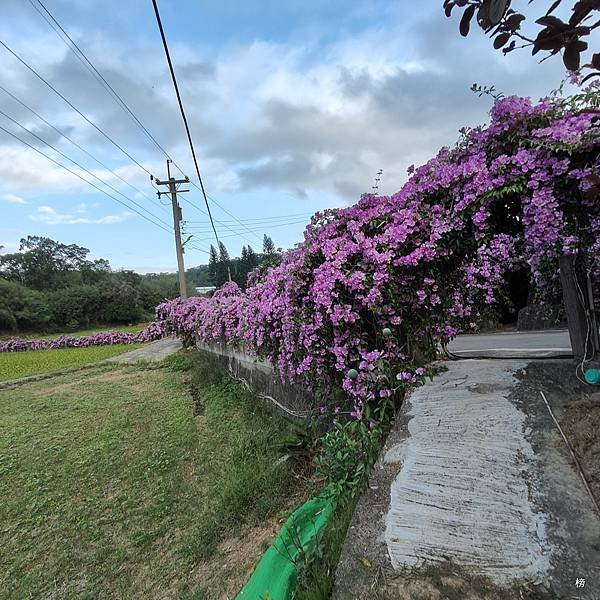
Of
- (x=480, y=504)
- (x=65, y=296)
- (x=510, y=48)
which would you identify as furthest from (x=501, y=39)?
(x=65, y=296)

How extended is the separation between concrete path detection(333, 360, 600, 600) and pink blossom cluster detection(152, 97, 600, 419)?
1.65 feet

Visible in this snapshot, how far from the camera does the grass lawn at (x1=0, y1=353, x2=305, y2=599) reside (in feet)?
6.62

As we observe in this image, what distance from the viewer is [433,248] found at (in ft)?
6.75

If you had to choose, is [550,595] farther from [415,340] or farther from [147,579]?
[147,579]

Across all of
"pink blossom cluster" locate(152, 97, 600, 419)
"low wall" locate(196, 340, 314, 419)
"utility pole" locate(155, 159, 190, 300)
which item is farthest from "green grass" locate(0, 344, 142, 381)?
"pink blossom cluster" locate(152, 97, 600, 419)

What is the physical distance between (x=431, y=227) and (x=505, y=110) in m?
0.62

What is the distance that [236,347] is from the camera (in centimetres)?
505

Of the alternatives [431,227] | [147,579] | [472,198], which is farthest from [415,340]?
[147,579]

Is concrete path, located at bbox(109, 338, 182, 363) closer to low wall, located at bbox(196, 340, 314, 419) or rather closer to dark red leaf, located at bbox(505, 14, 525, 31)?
low wall, located at bbox(196, 340, 314, 419)

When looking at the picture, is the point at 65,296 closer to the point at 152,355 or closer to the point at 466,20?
the point at 152,355

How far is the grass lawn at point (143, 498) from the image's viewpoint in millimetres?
2018

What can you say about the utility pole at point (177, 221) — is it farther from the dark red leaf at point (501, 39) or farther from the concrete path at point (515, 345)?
the dark red leaf at point (501, 39)

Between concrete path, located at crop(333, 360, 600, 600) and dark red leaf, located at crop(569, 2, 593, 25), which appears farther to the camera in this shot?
concrete path, located at crop(333, 360, 600, 600)

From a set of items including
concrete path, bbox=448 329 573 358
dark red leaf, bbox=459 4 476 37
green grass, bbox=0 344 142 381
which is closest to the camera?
dark red leaf, bbox=459 4 476 37
